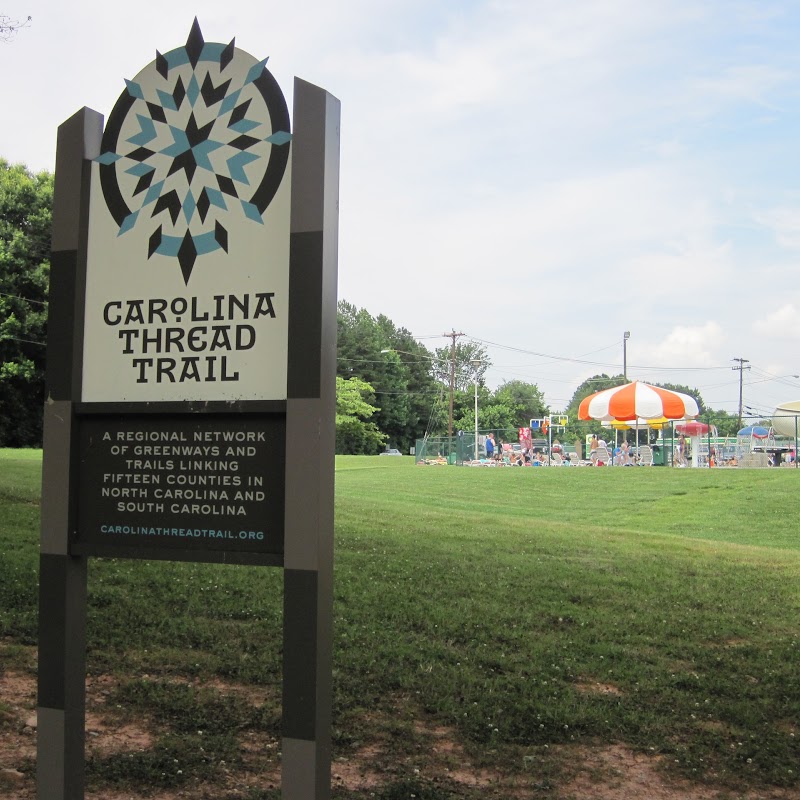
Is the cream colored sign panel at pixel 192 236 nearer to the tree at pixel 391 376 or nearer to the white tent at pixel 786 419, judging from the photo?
the white tent at pixel 786 419

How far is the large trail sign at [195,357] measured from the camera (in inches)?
147

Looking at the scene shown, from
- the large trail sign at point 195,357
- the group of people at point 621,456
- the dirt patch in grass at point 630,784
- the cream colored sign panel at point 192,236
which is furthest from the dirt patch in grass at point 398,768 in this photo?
the group of people at point 621,456

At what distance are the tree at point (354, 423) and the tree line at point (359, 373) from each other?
0.07 metres

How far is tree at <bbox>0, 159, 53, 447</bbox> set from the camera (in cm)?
3341

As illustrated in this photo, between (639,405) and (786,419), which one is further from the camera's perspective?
(786,419)

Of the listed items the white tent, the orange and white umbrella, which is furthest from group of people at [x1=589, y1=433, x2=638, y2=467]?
the white tent

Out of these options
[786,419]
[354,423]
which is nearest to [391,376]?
[354,423]

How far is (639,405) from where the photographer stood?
3272 cm

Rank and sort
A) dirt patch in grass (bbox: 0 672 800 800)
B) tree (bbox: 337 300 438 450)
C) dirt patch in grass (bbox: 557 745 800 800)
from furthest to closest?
1. tree (bbox: 337 300 438 450)
2. dirt patch in grass (bbox: 557 745 800 800)
3. dirt patch in grass (bbox: 0 672 800 800)

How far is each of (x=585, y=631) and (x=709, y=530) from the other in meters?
12.6

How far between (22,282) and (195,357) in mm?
33234

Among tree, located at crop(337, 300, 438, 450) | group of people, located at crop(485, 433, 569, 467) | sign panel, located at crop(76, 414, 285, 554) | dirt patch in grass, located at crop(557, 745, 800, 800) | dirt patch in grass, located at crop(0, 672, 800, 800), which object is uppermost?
tree, located at crop(337, 300, 438, 450)

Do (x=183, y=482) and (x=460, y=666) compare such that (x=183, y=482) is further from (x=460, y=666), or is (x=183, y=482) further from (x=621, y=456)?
(x=621, y=456)

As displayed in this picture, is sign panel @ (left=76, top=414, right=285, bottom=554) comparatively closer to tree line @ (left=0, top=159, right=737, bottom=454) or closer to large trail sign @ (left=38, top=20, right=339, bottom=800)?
large trail sign @ (left=38, top=20, right=339, bottom=800)
